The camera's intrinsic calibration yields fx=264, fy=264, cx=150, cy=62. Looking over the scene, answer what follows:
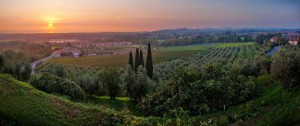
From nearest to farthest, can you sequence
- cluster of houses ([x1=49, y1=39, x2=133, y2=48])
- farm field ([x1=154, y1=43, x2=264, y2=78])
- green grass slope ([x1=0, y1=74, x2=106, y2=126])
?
green grass slope ([x1=0, y1=74, x2=106, y2=126]) → farm field ([x1=154, y1=43, x2=264, y2=78]) → cluster of houses ([x1=49, y1=39, x2=133, y2=48])

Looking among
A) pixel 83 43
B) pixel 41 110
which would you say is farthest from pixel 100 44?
pixel 41 110

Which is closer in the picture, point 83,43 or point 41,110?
point 41,110

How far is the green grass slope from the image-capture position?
493 inches

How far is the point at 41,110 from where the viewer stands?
43.3 feet

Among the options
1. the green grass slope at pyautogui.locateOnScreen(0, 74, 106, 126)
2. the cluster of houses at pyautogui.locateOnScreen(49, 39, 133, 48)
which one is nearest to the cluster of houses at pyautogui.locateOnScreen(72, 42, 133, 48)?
the cluster of houses at pyautogui.locateOnScreen(49, 39, 133, 48)

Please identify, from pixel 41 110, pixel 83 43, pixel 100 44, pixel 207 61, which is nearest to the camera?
pixel 41 110

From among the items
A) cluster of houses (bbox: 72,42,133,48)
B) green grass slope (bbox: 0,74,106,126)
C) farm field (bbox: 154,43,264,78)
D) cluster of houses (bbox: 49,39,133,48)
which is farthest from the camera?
cluster of houses (bbox: 72,42,133,48)

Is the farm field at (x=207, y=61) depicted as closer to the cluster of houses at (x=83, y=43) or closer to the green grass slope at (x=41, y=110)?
the green grass slope at (x=41, y=110)

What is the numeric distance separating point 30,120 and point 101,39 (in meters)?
123

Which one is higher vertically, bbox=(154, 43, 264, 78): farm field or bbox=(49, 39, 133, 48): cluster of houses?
bbox=(49, 39, 133, 48): cluster of houses

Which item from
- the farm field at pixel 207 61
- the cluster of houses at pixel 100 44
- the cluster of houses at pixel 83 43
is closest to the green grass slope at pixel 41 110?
the farm field at pixel 207 61

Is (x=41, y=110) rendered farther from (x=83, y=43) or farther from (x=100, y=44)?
(x=100, y=44)

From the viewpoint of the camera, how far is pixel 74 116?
13.0 metres

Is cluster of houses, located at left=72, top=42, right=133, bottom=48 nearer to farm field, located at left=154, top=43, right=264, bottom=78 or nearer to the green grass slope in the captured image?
farm field, located at left=154, top=43, right=264, bottom=78
